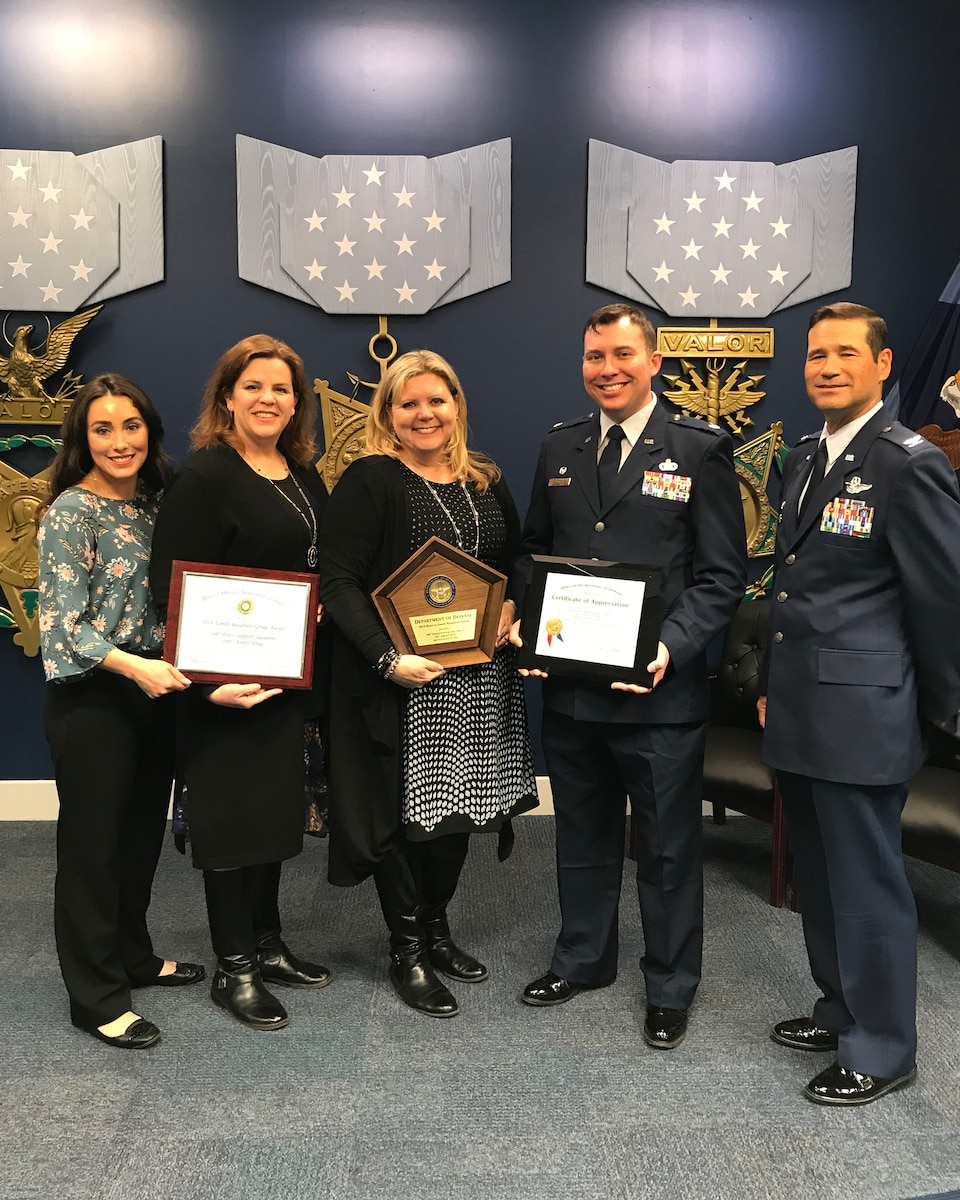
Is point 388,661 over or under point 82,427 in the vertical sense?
under

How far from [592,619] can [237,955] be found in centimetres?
127

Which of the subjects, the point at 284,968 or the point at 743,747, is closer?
the point at 284,968

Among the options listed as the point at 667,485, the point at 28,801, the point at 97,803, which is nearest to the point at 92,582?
the point at 97,803

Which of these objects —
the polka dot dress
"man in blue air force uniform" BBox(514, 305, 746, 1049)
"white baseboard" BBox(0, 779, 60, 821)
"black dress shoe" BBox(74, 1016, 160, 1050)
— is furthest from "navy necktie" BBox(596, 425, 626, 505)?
"white baseboard" BBox(0, 779, 60, 821)

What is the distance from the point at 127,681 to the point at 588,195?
105 inches

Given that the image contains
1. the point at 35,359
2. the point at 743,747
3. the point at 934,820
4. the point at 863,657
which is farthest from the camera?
the point at 35,359

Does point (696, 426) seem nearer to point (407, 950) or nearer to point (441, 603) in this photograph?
point (441, 603)

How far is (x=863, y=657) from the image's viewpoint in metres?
1.96

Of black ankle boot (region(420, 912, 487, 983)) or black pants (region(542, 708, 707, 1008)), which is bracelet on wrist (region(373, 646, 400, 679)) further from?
black ankle boot (region(420, 912, 487, 983))

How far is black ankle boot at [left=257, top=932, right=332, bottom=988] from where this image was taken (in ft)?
8.39

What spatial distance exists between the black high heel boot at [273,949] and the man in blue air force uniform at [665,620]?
790 mm

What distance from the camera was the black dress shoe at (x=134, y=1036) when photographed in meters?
2.26

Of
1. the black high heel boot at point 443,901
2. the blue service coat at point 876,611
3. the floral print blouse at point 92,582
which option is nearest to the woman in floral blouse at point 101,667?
the floral print blouse at point 92,582

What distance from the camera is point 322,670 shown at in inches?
93.4
